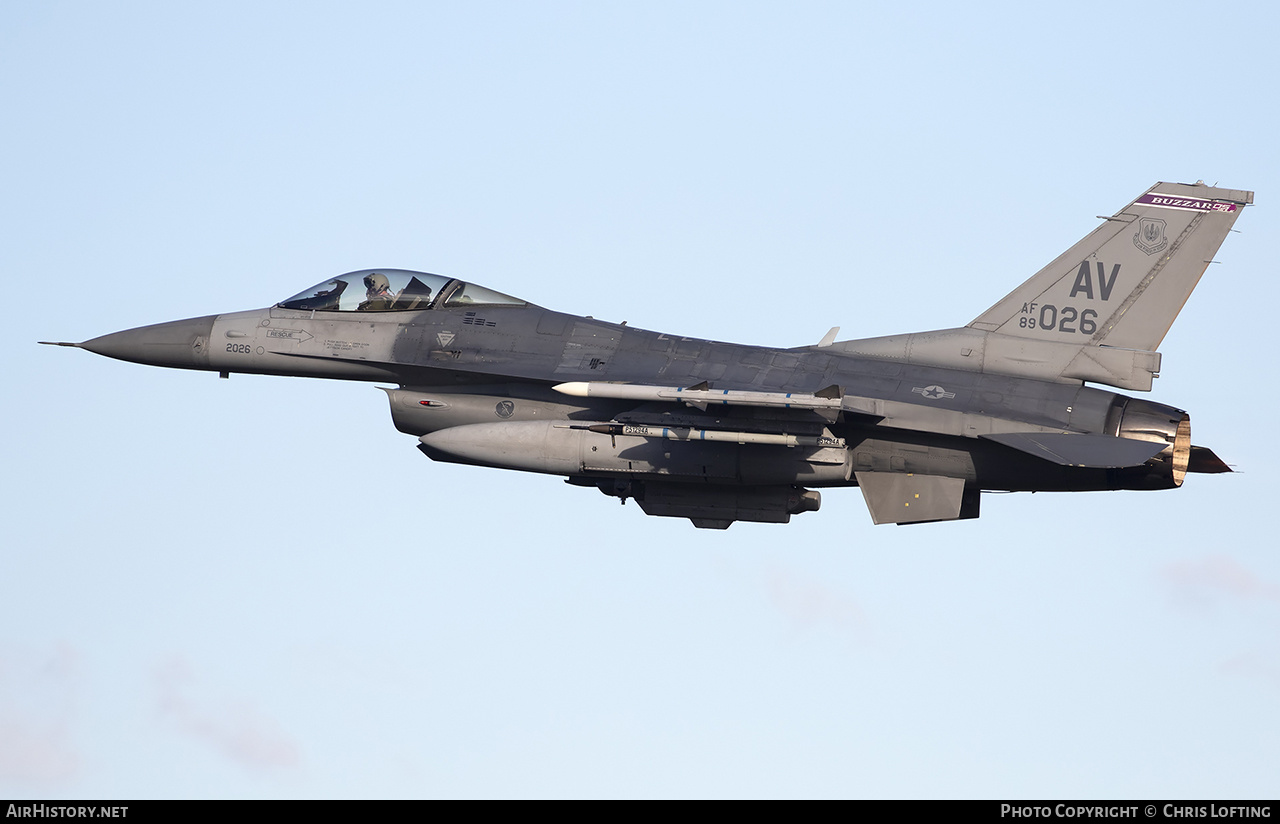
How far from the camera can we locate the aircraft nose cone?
2111 centimetres

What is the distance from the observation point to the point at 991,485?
19031 millimetres

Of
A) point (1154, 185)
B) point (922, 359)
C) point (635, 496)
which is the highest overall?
point (1154, 185)

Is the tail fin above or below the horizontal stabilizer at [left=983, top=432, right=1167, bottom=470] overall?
above

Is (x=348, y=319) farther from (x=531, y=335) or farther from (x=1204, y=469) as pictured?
(x=1204, y=469)

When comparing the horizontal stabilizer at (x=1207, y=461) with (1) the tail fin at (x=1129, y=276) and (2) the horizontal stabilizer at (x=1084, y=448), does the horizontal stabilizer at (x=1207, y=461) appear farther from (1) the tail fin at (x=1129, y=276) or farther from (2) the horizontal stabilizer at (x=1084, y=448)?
(1) the tail fin at (x=1129, y=276)

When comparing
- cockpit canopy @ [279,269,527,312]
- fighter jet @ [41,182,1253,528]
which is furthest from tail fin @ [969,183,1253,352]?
cockpit canopy @ [279,269,527,312]

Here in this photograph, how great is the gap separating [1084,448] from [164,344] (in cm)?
1189

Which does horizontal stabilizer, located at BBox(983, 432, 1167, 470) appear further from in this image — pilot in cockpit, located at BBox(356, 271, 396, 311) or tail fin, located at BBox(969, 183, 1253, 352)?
pilot in cockpit, located at BBox(356, 271, 396, 311)

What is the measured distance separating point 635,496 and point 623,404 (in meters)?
1.24

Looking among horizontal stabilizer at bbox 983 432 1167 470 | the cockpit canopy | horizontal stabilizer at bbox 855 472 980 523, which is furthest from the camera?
the cockpit canopy

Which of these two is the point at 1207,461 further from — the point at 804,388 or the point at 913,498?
the point at 804,388

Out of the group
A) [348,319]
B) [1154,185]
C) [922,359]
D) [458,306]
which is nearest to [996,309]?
[922,359]

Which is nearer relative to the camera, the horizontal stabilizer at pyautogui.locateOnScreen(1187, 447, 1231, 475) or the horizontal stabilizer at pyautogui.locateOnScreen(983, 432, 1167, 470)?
the horizontal stabilizer at pyautogui.locateOnScreen(983, 432, 1167, 470)

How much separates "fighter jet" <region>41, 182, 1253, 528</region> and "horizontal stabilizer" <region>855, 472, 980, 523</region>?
0.07 ft
